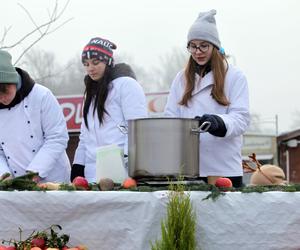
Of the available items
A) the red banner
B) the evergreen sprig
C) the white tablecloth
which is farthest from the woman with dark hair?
the red banner

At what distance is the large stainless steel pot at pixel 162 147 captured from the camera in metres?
2.53

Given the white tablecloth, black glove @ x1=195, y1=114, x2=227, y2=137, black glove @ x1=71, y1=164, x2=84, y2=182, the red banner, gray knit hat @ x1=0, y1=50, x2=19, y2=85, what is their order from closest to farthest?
the white tablecloth → black glove @ x1=195, y1=114, x2=227, y2=137 → gray knit hat @ x1=0, y1=50, x2=19, y2=85 → black glove @ x1=71, y1=164, x2=84, y2=182 → the red banner

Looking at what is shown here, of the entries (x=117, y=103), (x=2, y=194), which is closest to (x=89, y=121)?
(x=117, y=103)

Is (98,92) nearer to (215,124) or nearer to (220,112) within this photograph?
(220,112)

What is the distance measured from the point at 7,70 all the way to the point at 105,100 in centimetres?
58

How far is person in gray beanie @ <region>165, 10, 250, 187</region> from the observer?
10.1 feet

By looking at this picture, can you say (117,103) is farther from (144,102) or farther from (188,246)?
(188,246)

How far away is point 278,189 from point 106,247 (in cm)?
68

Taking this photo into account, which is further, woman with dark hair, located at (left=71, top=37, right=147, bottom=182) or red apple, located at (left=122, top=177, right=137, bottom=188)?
woman with dark hair, located at (left=71, top=37, right=147, bottom=182)

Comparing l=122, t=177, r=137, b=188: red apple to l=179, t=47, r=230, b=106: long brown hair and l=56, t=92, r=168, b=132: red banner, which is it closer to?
l=179, t=47, r=230, b=106: long brown hair

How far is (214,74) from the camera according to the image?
10.2ft

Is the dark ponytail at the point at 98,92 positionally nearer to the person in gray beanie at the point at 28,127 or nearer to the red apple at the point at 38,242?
the person in gray beanie at the point at 28,127

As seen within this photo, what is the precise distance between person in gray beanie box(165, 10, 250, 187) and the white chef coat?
0.37 metres

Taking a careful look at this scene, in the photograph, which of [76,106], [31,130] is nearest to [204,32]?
[31,130]
